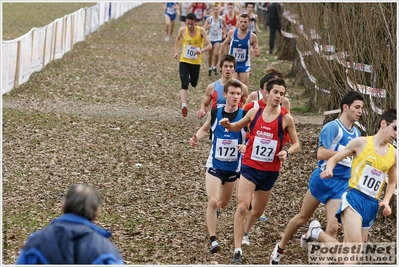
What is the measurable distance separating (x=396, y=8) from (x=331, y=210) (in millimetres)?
2862

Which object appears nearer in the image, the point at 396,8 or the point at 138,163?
the point at 396,8

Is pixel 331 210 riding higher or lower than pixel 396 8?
lower

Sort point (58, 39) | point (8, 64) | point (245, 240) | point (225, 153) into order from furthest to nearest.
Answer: point (58, 39) → point (8, 64) → point (245, 240) → point (225, 153)

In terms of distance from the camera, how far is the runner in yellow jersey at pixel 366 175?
741cm

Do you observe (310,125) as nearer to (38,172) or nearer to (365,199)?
(38,172)

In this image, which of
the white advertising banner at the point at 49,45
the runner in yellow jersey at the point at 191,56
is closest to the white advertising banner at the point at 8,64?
the runner in yellow jersey at the point at 191,56

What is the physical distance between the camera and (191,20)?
58.3 ft

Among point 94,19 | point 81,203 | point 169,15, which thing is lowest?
point 94,19

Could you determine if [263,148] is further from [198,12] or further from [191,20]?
[198,12]

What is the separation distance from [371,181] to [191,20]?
10.8 meters

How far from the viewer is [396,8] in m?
9.80

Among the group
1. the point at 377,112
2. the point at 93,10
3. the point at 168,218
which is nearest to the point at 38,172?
the point at 168,218

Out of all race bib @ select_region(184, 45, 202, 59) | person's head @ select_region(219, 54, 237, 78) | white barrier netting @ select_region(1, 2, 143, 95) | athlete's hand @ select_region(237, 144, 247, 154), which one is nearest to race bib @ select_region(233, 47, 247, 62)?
race bib @ select_region(184, 45, 202, 59)

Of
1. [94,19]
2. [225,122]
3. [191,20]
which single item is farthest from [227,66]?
[94,19]
